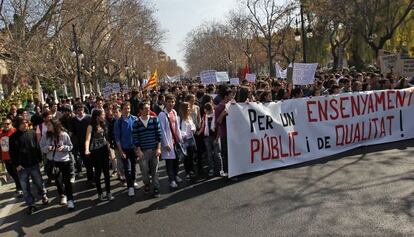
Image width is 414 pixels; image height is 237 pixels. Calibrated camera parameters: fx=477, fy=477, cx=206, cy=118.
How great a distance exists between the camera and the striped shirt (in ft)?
26.9

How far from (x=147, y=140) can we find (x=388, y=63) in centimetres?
1136

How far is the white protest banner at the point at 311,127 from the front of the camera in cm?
898

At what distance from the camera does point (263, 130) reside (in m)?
9.19

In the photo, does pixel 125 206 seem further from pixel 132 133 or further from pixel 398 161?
pixel 398 161

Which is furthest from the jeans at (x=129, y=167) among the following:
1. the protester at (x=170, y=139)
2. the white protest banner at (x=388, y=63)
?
the white protest banner at (x=388, y=63)

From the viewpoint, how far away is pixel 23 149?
808 centimetres

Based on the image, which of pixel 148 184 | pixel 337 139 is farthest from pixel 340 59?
pixel 148 184

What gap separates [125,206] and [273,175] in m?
2.73

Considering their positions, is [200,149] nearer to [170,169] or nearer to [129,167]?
[170,169]

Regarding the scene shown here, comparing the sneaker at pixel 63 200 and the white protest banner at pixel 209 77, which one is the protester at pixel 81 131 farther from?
the white protest banner at pixel 209 77

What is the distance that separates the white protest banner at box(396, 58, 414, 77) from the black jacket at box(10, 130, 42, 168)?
11.4 meters

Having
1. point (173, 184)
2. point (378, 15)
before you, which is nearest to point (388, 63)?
point (173, 184)

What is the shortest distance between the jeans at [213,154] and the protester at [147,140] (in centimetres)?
127

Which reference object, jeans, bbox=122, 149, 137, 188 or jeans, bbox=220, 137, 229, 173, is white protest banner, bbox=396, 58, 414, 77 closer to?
jeans, bbox=220, 137, 229, 173
